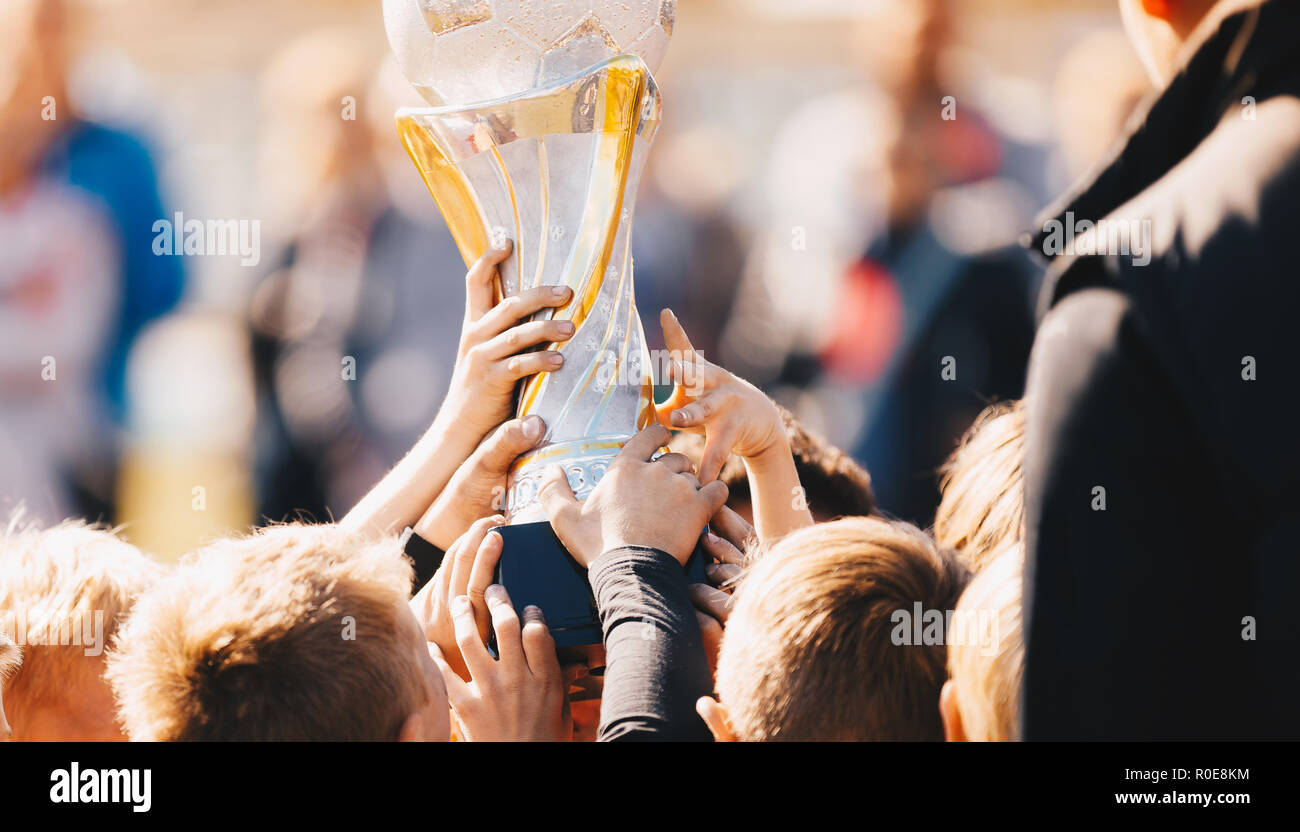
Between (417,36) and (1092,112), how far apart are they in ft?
5.46

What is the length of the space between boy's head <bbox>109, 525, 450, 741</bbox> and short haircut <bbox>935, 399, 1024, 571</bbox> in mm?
679

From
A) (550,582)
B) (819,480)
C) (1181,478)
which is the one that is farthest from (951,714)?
(819,480)

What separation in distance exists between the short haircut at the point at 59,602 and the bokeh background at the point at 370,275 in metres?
0.87

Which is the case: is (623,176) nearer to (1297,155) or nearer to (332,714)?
(332,714)

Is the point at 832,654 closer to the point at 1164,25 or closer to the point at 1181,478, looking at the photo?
the point at 1181,478

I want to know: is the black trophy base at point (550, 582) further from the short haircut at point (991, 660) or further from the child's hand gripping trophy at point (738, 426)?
the short haircut at point (991, 660)

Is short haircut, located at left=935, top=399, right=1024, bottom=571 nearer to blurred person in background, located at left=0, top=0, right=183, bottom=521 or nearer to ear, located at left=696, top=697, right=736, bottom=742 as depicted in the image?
ear, located at left=696, top=697, right=736, bottom=742

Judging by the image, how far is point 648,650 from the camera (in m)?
1.28

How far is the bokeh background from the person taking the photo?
2.46 metres

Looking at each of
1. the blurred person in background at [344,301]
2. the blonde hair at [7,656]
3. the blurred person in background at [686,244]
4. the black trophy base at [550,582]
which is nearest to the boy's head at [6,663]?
the blonde hair at [7,656]

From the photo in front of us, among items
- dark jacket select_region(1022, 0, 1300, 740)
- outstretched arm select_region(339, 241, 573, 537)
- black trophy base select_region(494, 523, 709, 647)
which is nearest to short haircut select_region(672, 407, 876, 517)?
outstretched arm select_region(339, 241, 573, 537)

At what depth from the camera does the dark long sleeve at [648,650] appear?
1240mm

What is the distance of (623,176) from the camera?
1608 millimetres

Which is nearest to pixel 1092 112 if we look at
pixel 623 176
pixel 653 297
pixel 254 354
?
pixel 653 297
